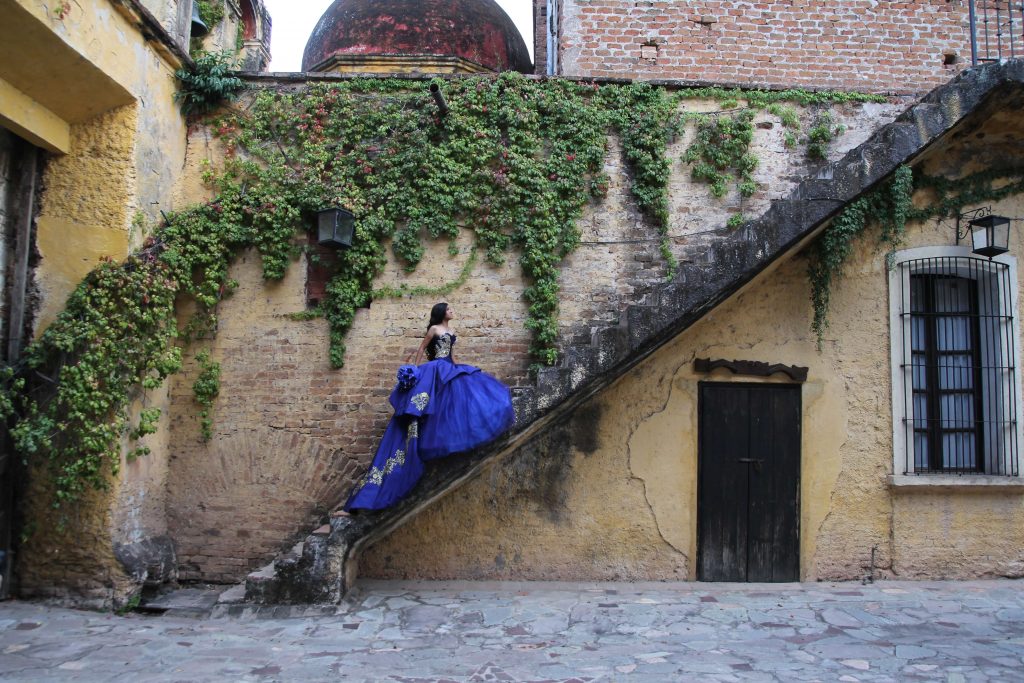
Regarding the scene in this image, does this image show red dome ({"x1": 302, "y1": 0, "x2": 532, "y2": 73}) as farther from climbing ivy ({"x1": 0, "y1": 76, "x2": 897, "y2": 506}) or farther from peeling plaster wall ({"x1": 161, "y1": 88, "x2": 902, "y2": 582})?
peeling plaster wall ({"x1": 161, "y1": 88, "x2": 902, "y2": 582})

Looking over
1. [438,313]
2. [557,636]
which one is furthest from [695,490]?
[438,313]

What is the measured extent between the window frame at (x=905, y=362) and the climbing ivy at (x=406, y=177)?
184 centimetres

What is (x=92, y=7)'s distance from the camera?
6.04 meters

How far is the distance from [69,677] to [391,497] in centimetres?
239

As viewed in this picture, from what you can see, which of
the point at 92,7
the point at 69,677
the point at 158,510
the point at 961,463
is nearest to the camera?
the point at 69,677

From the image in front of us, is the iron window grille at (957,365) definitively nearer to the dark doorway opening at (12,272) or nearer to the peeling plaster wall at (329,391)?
the peeling plaster wall at (329,391)

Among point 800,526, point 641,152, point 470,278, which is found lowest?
point 800,526

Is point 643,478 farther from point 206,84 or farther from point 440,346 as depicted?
point 206,84

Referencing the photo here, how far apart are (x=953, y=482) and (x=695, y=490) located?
236 cm

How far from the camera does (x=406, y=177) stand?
287 inches

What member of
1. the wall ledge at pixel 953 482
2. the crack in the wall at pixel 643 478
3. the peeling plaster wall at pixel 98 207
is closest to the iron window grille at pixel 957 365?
the wall ledge at pixel 953 482

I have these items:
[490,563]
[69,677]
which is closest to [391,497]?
[490,563]

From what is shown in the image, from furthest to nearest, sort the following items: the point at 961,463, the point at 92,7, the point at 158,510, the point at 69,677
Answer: the point at 961,463, the point at 158,510, the point at 92,7, the point at 69,677

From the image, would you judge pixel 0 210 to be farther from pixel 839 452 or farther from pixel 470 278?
pixel 839 452
